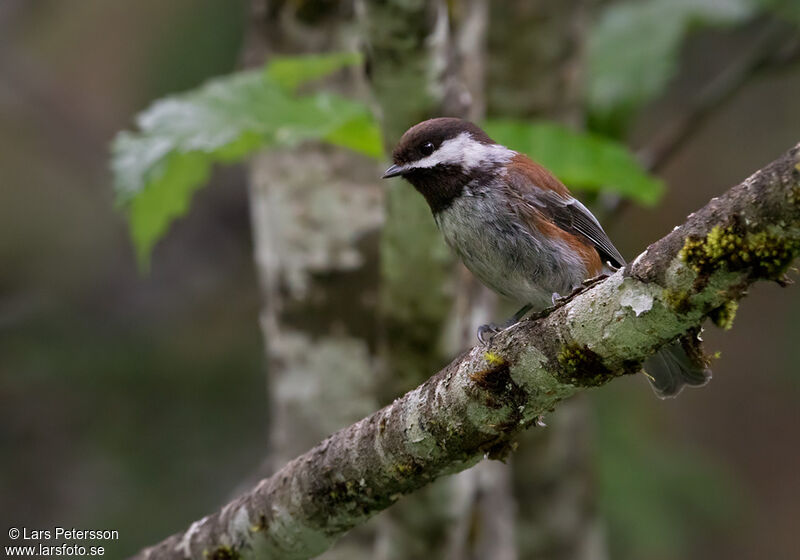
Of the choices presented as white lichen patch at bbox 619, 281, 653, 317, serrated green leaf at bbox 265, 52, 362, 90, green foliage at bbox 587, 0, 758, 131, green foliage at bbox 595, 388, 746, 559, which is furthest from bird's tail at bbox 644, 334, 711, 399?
green foliage at bbox 595, 388, 746, 559

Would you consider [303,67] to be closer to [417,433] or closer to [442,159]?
[442,159]

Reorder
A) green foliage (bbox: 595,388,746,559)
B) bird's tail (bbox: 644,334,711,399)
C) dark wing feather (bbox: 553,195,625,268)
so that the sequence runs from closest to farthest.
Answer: bird's tail (bbox: 644,334,711,399), dark wing feather (bbox: 553,195,625,268), green foliage (bbox: 595,388,746,559)

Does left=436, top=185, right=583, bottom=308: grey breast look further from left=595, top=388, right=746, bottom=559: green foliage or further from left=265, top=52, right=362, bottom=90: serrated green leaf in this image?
left=595, top=388, right=746, bottom=559: green foliage

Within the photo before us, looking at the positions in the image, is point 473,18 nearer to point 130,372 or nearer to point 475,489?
point 475,489

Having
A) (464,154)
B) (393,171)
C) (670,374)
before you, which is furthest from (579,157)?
(670,374)

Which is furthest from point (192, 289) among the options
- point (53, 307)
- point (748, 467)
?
point (748, 467)

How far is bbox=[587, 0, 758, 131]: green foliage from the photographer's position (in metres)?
4.21

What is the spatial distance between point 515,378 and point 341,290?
1848mm

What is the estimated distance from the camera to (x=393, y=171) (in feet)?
10.2

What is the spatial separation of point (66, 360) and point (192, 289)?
1131mm

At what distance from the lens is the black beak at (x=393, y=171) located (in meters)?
3.06

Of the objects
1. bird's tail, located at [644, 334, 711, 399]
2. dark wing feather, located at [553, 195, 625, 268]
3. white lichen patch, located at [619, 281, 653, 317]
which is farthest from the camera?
dark wing feather, located at [553, 195, 625, 268]

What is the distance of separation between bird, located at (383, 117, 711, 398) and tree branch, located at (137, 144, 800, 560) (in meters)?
0.71

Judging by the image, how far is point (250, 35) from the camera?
14.1 feet
